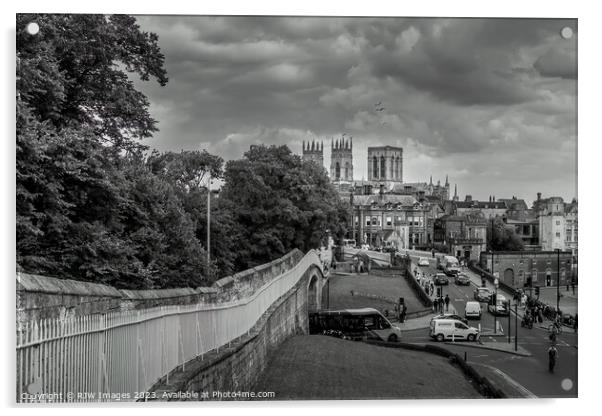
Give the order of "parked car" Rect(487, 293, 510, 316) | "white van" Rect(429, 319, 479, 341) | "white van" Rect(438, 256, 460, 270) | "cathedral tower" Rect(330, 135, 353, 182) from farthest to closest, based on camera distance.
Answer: "white van" Rect(438, 256, 460, 270), "parked car" Rect(487, 293, 510, 316), "white van" Rect(429, 319, 479, 341), "cathedral tower" Rect(330, 135, 353, 182)

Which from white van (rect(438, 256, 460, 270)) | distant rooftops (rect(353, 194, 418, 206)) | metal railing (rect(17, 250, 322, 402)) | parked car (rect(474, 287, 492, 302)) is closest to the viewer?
metal railing (rect(17, 250, 322, 402))

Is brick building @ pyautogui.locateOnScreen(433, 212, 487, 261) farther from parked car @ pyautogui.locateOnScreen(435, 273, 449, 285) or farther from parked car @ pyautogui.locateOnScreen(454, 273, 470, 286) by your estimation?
parked car @ pyautogui.locateOnScreen(435, 273, 449, 285)

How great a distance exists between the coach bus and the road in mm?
742

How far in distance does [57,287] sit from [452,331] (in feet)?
70.2

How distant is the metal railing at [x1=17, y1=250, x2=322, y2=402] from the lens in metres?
8.66

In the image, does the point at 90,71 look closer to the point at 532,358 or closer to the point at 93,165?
the point at 93,165

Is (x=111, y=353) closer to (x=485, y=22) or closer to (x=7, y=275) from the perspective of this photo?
(x=7, y=275)

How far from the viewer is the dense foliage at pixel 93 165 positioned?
14.9 m

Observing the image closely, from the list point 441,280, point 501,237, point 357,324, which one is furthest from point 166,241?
point 501,237

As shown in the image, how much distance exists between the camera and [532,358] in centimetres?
2064

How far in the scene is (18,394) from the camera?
1016 centimetres

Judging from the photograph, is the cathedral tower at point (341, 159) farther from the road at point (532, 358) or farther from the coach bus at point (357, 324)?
the road at point (532, 358)

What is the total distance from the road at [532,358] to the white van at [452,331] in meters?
0.41

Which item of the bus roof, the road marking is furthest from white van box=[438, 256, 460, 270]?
the road marking
